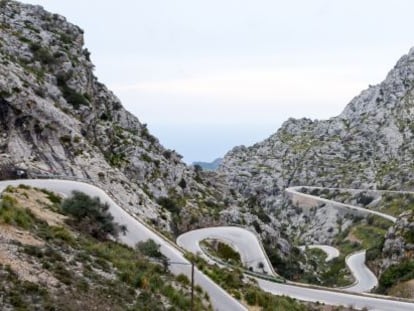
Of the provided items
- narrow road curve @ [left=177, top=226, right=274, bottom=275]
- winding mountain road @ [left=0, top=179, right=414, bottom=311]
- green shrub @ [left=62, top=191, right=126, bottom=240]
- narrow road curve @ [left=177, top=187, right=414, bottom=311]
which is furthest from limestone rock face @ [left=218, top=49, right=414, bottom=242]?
green shrub @ [left=62, top=191, right=126, bottom=240]

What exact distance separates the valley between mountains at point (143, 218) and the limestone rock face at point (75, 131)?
0.54 ft

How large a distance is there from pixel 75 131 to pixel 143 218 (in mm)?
11058

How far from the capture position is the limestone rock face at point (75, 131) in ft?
133

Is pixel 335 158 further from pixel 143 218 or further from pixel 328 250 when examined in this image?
pixel 143 218

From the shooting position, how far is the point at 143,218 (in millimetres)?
39469

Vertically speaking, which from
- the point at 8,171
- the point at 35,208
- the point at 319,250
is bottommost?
the point at 319,250

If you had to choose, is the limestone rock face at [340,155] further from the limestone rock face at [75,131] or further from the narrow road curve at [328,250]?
the limestone rock face at [75,131]

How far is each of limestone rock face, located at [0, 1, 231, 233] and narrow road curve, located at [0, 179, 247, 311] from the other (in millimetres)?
3452

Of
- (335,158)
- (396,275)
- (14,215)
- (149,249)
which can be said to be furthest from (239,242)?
(335,158)

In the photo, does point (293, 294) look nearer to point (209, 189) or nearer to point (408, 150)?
point (209, 189)

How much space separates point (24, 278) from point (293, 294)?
2230 cm

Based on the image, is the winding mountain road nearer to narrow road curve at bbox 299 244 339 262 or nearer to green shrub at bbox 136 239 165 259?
green shrub at bbox 136 239 165 259

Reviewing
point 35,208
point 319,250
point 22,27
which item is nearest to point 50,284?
point 35,208

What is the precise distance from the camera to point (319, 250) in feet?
291
